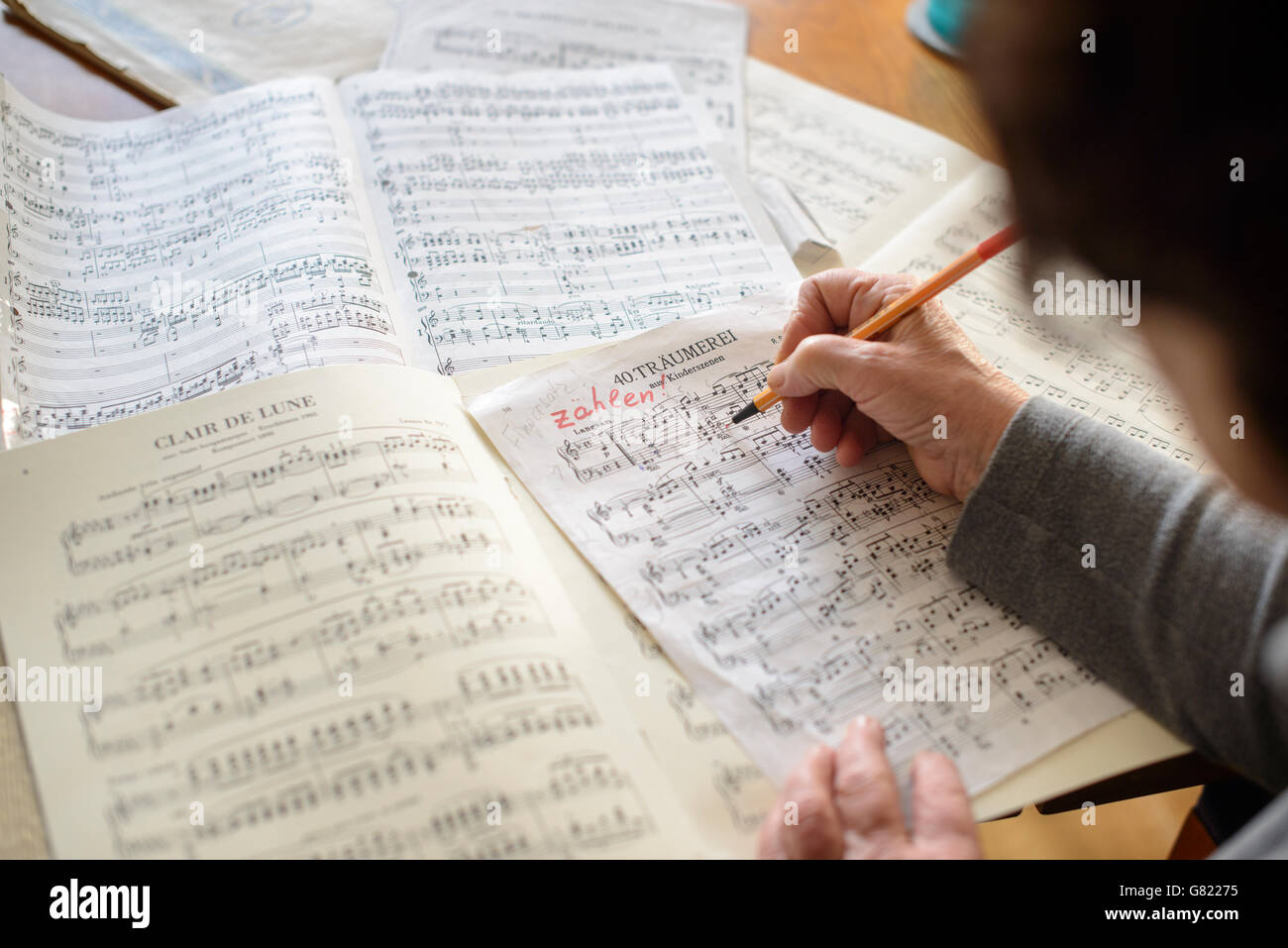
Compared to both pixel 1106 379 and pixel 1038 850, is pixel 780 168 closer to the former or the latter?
→ pixel 1106 379

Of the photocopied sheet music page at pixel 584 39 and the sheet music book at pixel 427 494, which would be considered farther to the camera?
the photocopied sheet music page at pixel 584 39

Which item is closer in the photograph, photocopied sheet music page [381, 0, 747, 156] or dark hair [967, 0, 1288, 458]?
dark hair [967, 0, 1288, 458]

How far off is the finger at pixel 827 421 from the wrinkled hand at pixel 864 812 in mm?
310

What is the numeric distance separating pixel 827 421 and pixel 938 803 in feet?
1.22

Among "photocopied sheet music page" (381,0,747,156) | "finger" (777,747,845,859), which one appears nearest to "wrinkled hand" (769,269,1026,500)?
"finger" (777,747,845,859)

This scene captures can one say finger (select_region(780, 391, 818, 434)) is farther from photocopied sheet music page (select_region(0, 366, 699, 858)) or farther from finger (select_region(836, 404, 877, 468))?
photocopied sheet music page (select_region(0, 366, 699, 858))

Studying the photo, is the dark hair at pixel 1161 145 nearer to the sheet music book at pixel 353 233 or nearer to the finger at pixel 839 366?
the finger at pixel 839 366

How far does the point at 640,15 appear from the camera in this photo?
4.78 feet

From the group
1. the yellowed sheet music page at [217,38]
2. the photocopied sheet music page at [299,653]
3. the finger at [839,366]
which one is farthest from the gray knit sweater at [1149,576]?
the yellowed sheet music page at [217,38]

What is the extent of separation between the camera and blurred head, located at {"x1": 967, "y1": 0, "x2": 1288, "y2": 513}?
1.51 feet

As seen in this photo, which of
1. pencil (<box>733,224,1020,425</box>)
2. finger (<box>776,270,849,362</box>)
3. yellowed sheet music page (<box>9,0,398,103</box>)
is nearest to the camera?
pencil (<box>733,224,1020,425</box>)

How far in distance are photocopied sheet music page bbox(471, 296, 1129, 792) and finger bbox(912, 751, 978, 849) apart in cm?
2

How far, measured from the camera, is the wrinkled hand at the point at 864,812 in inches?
24.0

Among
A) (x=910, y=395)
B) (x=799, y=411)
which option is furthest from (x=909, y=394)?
(x=799, y=411)
